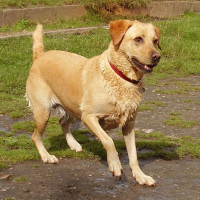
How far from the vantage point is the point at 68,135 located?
750 centimetres

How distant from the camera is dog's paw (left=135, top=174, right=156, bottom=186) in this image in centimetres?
607

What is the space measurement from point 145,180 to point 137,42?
1446mm

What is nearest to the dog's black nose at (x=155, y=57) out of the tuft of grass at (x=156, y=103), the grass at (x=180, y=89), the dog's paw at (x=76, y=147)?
the dog's paw at (x=76, y=147)

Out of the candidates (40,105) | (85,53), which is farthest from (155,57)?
(85,53)

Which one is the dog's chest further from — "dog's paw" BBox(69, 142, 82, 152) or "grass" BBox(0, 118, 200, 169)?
"dog's paw" BBox(69, 142, 82, 152)

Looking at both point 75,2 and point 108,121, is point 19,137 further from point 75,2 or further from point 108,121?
point 75,2

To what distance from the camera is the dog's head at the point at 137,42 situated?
6125 mm

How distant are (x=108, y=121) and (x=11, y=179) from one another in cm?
121

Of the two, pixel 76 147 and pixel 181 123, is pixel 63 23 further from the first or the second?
pixel 76 147

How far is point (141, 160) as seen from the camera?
7.04 m

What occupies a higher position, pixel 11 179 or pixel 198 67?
pixel 11 179

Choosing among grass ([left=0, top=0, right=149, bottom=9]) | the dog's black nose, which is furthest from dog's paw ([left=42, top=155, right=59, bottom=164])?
grass ([left=0, top=0, right=149, bottom=9])

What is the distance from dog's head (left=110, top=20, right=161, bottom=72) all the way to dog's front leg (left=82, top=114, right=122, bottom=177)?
73cm

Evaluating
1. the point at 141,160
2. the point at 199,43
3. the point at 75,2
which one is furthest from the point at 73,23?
the point at 141,160
